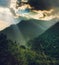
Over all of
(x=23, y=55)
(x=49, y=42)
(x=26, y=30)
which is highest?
(x=26, y=30)

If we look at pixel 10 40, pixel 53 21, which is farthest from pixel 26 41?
pixel 53 21

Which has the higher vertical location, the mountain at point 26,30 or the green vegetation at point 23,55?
the mountain at point 26,30

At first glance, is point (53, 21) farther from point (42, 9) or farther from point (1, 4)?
point (1, 4)

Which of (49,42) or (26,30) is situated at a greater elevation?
(26,30)

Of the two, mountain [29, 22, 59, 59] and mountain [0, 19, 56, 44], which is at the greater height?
mountain [0, 19, 56, 44]
